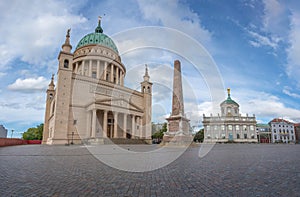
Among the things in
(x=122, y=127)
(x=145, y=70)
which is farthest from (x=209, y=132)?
(x=122, y=127)

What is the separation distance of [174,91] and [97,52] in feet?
131

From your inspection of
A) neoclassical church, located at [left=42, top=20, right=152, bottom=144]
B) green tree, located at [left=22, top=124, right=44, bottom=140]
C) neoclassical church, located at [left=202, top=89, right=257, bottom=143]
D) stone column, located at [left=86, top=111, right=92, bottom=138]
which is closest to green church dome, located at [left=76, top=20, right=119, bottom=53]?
neoclassical church, located at [left=42, top=20, right=152, bottom=144]

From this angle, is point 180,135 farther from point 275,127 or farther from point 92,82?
point 275,127

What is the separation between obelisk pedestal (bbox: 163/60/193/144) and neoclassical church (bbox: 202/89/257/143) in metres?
55.6

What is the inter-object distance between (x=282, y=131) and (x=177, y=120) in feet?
312

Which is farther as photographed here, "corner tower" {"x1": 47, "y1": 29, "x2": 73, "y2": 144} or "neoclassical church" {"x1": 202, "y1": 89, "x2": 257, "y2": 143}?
"neoclassical church" {"x1": 202, "y1": 89, "x2": 257, "y2": 143}

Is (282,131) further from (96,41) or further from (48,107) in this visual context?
(48,107)

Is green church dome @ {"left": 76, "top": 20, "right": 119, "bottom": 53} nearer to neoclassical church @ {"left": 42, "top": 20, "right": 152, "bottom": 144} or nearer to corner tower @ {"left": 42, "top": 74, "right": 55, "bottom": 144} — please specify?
neoclassical church @ {"left": 42, "top": 20, "right": 152, "bottom": 144}

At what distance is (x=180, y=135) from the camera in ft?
82.6

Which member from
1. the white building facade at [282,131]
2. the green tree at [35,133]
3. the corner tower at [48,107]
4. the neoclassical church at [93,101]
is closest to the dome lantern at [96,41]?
the neoclassical church at [93,101]

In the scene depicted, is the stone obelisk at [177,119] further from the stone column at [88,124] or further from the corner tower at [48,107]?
the corner tower at [48,107]

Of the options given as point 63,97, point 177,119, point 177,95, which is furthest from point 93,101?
point 177,119

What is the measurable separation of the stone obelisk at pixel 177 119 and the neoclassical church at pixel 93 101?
1447 centimetres

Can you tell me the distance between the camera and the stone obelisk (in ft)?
83.3
